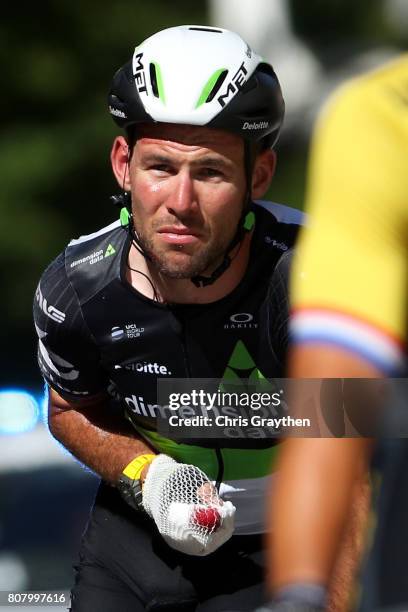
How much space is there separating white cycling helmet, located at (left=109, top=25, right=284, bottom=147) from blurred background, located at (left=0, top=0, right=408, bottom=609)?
8.08 m

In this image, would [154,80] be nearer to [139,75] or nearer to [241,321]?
[139,75]

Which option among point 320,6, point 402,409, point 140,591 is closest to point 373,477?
point 402,409

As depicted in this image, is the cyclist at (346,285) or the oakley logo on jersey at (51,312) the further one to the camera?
the oakley logo on jersey at (51,312)

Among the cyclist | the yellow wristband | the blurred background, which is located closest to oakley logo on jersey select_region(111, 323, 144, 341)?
the yellow wristband

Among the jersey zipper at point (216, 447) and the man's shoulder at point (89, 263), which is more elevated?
the man's shoulder at point (89, 263)

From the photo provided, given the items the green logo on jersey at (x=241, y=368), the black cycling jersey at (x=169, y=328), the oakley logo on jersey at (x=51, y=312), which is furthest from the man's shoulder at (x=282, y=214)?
the oakley logo on jersey at (x=51, y=312)

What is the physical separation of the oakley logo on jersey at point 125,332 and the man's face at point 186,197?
8.9 inches

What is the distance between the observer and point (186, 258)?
4008mm

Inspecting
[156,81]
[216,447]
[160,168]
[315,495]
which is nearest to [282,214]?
[160,168]

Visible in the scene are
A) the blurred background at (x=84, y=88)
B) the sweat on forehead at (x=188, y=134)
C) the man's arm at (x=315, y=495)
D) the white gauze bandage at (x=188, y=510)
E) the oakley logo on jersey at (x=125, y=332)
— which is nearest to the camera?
the man's arm at (x=315, y=495)

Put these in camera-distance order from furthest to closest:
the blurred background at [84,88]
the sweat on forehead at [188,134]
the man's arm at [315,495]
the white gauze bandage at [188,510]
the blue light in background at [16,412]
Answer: the blurred background at [84,88] < the blue light in background at [16,412] < the sweat on forehead at [188,134] < the white gauze bandage at [188,510] < the man's arm at [315,495]

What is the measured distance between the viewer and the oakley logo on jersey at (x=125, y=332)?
4.14 meters

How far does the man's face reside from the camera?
398cm

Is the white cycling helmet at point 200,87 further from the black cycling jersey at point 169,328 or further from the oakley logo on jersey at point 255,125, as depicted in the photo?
the black cycling jersey at point 169,328
